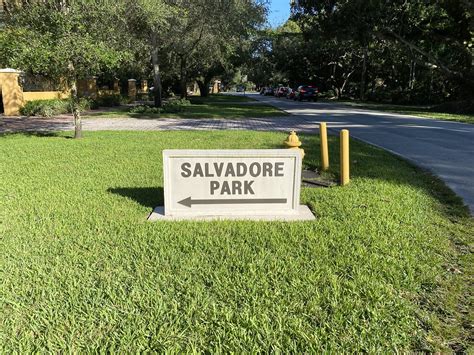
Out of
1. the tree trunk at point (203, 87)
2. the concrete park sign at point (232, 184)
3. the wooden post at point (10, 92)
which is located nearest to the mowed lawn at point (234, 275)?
the concrete park sign at point (232, 184)

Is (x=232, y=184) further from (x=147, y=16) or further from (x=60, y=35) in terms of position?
(x=147, y=16)

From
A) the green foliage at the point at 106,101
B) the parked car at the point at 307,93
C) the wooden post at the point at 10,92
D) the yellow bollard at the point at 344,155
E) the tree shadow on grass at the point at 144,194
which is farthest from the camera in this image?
the parked car at the point at 307,93

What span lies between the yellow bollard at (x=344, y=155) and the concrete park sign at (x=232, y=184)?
1.54 metres

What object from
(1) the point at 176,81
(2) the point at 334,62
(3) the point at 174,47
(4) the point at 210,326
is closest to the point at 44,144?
(4) the point at 210,326

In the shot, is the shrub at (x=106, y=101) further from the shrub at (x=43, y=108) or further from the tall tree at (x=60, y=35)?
the tall tree at (x=60, y=35)

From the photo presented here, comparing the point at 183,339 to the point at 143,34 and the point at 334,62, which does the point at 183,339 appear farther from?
the point at 334,62

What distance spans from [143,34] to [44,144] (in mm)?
9979

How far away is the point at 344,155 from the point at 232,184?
7.13ft

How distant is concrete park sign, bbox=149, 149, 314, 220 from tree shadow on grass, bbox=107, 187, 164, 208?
51 centimetres

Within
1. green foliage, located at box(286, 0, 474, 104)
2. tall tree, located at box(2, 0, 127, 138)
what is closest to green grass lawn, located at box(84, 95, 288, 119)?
green foliage, located at box(286, 0, 474, 104)

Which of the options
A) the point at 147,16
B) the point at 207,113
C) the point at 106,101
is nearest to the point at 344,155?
the point at 147,16

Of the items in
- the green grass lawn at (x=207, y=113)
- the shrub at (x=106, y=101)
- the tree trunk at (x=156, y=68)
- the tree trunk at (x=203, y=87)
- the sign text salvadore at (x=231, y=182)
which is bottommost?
the sign text salvadore at (x=231, y=182)

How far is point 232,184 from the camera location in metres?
4.68

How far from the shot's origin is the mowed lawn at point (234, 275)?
258 cm
